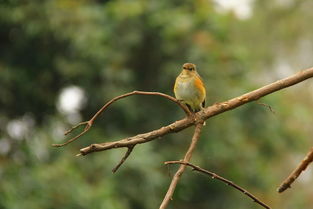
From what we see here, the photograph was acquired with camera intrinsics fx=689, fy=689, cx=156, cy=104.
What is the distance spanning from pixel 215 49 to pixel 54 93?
204 centimetres

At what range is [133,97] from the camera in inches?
333

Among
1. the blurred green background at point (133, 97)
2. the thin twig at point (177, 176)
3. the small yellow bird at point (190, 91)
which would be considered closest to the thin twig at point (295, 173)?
the thin twig at point (177, 176)

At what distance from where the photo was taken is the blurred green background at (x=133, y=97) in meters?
7.49

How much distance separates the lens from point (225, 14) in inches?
341

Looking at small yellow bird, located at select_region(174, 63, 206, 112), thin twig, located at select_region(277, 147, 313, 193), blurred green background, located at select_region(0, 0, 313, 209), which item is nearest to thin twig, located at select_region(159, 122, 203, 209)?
thin twig, located at select_region(277, 147, 313, 193)

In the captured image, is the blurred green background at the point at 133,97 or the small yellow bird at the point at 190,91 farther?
the blurred green background at the point at 133,97

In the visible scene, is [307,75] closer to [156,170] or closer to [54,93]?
[156,170]

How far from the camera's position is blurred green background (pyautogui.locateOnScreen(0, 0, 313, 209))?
749 centimetres

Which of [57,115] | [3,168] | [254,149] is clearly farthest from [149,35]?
[3,168]

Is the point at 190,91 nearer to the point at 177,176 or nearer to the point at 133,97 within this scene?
the point at 177,176

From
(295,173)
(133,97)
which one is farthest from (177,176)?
(133,97)

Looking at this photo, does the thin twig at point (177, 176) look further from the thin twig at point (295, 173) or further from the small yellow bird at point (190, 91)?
the small yellow bird at point (190, 91)

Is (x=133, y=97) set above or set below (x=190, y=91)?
above

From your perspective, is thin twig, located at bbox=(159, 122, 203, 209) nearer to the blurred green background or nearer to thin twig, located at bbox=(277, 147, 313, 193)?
thin twig, located at bbox=(277, 147, 313, 193)
